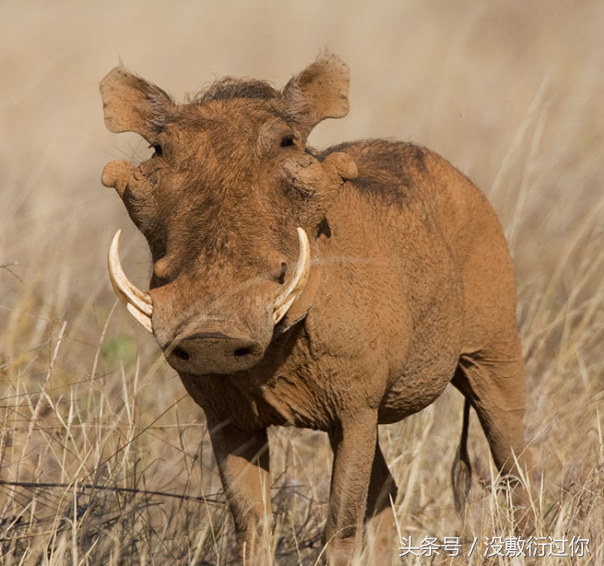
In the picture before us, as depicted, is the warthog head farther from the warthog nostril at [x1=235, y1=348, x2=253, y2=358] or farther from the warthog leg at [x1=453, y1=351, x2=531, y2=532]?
the warthog leg at [x1=453, y1=351, x2=531, y2=532]

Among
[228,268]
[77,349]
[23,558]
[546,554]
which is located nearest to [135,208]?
[228,268]

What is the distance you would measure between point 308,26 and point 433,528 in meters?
9.15

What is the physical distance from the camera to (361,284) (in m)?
3.38

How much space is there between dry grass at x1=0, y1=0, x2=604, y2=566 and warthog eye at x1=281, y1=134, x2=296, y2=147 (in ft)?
2.23

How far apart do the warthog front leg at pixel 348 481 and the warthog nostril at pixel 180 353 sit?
71 centimetres

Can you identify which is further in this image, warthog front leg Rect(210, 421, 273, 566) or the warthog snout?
warthog front leg Rect(210, 421, 273, 566)

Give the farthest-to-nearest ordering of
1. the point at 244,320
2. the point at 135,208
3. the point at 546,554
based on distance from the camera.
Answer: the point at 546,554 → the point at 135,208 → the point at 244,320

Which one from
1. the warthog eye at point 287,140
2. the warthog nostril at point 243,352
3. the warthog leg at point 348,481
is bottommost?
the warthog leg at point 348,481

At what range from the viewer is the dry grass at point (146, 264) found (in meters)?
3.80

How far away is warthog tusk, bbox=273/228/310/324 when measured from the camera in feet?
9.36

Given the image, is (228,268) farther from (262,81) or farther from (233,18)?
(233,18)

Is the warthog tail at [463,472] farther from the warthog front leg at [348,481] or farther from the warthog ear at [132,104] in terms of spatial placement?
the warthog ear at [132,104]

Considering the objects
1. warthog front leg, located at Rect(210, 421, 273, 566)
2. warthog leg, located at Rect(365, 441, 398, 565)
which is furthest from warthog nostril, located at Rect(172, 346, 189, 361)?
warthog leg, located at Rect(365, 441, 398, 565)

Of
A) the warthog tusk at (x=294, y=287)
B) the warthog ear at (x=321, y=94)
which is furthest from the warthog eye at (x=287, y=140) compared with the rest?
the warthog tusk at (x=294, y=287)
